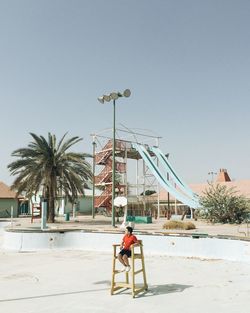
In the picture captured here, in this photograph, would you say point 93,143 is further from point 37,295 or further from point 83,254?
point 37,295

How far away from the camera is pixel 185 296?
27.1 ft

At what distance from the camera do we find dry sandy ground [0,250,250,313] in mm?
7422

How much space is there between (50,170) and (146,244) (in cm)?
1680

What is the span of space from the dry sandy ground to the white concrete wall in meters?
0.71

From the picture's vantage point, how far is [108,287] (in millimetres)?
9266

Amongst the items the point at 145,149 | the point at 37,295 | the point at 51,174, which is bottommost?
the point at 37,295

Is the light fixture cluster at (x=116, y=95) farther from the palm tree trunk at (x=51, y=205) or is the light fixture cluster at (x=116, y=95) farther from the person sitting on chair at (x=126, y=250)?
the person sitting on chair at (x=126, y=250)

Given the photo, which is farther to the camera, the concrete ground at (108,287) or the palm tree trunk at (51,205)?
the palm tree trunk at (51,205)

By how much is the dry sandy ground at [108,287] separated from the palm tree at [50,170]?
17134mm

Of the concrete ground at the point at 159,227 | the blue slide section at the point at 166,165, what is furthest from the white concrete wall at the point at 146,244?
the blue slide section at the point at 166,165

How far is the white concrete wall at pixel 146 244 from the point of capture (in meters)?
13.8

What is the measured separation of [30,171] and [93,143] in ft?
46.8

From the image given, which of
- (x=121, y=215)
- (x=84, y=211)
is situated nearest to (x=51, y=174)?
(x=121, y=215)

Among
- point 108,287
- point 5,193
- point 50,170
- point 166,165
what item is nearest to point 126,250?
point 108,287
